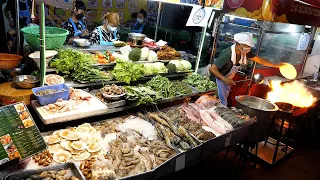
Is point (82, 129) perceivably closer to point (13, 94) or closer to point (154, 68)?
point (13, 94)

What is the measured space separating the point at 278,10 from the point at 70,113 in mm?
4512

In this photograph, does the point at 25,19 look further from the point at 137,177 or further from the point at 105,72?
the point at 137,177

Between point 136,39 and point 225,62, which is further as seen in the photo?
point 136,39

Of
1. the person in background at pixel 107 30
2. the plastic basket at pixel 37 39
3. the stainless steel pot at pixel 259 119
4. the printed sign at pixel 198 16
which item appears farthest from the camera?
the person in background at pixel 107 30

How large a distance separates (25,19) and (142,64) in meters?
5.52

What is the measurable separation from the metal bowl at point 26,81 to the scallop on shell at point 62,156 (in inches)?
57.2

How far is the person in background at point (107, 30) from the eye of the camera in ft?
24.0

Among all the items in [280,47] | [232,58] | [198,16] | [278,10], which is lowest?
[232,58]

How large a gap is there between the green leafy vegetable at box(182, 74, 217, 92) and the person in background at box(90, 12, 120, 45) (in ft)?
9.20

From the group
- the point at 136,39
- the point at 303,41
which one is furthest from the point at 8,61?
the point at 303,41

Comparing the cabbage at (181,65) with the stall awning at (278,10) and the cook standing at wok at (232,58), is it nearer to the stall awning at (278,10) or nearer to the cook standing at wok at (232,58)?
the cook standing at wok at (232,58)

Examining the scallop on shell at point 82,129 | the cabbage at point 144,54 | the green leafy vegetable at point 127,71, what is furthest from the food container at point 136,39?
the scallop on shell at point 82,129

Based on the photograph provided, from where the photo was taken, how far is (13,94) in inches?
153

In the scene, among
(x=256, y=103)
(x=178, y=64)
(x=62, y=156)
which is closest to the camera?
(x=62, y=156)
